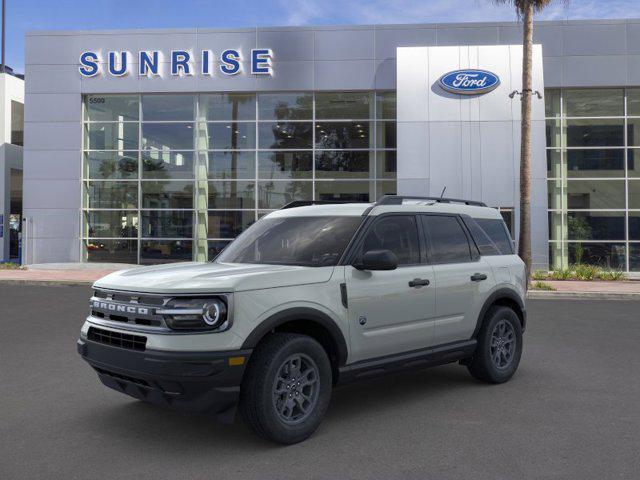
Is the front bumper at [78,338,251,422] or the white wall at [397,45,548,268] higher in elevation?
the white wall at [397,45,548,268]

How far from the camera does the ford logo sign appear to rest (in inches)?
894

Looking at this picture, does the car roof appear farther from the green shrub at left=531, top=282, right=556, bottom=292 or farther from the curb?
the green shrub at left=531, top=282, right=556, bottom=292

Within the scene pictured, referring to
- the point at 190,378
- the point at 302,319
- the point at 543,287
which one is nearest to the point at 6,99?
the point at 543,287

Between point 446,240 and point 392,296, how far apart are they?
1164mm

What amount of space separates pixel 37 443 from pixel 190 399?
1370mm

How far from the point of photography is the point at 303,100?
25.1m

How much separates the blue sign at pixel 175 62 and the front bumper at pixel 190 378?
21537mm

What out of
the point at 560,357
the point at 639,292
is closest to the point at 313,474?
the point at 560,357

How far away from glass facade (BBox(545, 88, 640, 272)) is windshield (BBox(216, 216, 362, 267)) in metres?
20.1

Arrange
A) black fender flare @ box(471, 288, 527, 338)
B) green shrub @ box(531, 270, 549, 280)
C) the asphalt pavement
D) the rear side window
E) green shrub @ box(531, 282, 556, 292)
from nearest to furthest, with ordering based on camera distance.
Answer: the asphalt pavement → black fender flare @ box(471, 288, 527, 338) → the rear side window → green shrub @ box(531, 282, 556, 292) → green shrub @ box(531, 270, 549, 280)

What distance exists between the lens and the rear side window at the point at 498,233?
6805 mm

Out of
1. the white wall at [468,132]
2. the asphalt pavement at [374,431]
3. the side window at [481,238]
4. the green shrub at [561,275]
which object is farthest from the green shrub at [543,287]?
the side window at [481,238]

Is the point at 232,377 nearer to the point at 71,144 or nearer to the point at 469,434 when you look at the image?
the point at 469,434

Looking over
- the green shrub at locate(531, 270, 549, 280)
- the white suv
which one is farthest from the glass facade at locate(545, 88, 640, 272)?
the white suv
